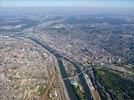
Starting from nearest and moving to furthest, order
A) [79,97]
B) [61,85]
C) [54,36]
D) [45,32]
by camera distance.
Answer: [79,97] → [61,85] → [54,36] → [45,32]

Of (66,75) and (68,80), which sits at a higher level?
(68,80)

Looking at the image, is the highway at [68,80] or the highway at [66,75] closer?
the highway at [68,80]

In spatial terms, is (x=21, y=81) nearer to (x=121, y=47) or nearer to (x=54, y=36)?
(x=121, y=47)

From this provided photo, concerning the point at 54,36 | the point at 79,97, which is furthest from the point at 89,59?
the point at 54,36

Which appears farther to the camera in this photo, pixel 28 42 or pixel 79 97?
pixel 28 42

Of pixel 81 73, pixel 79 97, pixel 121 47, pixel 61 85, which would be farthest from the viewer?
pixel 121 47

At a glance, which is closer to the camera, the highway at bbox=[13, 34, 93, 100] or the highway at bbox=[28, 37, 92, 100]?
the highway at bbox=[28, 37, 92, 100]

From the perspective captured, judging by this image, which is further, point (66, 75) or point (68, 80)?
point (66, 75)

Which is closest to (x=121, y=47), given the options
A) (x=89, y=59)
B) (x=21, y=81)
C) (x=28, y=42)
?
(x=89, y=59)

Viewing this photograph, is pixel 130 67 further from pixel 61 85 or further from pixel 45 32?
pixel 45 32
